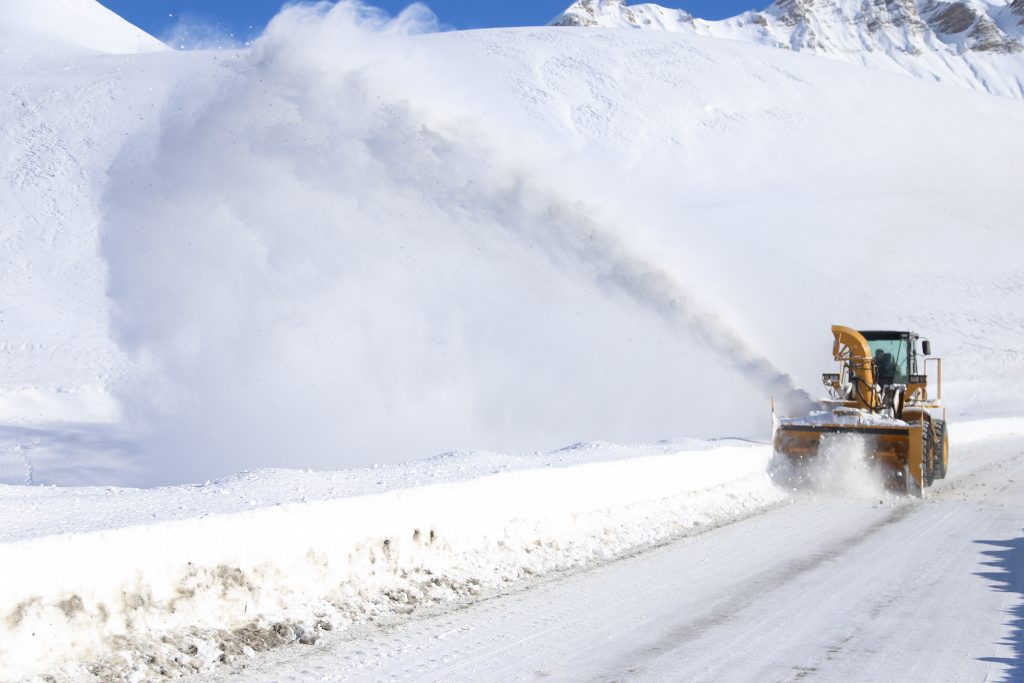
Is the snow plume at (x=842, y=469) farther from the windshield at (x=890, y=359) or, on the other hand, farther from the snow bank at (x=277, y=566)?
the snow bank at (x=277, y=566)

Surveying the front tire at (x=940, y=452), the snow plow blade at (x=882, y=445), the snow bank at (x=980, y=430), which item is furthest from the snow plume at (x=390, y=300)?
the snow bank at (x=980, y=430)

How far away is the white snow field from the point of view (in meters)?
5.61

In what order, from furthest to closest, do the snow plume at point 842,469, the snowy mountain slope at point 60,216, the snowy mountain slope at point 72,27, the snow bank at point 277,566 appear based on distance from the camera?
the snowy mountain slope at point 72,27 → the snowy mountain slope at point 60,216 → the snow plume at point 842,469 → the snow bank at point 277,566

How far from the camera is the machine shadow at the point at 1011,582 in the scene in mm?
5543

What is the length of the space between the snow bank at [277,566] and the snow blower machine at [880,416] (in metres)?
5.16

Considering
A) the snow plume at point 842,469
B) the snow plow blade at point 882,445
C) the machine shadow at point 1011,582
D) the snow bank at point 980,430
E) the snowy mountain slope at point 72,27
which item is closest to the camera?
the machine shadow at point 1011,582

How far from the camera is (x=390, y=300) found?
1969 centimetres

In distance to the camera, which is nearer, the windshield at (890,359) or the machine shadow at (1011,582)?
the machine shadow at (1011,582)

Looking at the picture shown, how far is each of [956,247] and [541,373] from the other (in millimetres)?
54732

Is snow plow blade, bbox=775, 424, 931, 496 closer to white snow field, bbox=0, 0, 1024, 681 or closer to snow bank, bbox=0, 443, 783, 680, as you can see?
white snow field, bbox=0, 0, 1024, 681

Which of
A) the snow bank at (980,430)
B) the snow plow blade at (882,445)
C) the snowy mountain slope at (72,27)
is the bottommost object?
the snow bank at (980,430)

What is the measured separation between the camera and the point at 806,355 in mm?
24203

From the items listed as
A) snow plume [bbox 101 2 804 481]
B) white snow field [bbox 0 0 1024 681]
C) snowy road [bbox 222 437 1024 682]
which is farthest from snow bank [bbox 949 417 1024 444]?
snowy road [bbox 222 437 1024 682]

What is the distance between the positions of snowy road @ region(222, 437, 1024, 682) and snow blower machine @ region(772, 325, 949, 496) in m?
3.75
